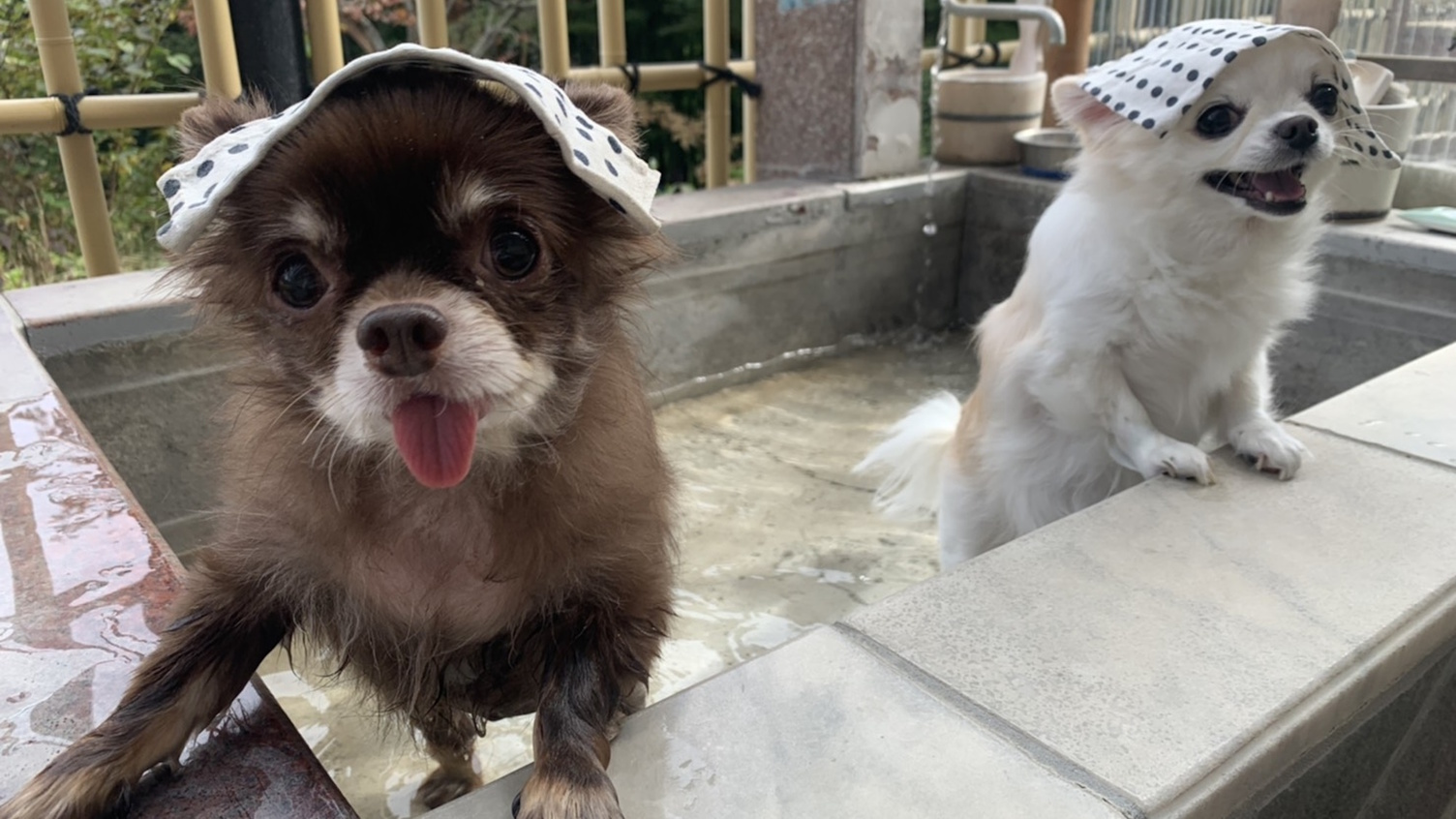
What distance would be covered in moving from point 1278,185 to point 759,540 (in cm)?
A: 151

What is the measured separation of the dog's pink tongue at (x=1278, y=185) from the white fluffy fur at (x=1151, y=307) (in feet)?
0.15

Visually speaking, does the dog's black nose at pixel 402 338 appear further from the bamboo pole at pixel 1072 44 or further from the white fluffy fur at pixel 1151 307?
the bamboo pole at pixel 1072 44

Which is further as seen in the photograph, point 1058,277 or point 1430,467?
point 1058,277

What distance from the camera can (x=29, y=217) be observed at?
442 centimetres

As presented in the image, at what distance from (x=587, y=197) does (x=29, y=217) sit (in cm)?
426

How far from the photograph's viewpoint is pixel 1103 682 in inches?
49.1

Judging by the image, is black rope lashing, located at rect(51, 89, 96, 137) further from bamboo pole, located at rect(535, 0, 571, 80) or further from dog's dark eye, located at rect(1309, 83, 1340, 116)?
dog's dark eye, located at rect(1309, 83, 1340, 116)

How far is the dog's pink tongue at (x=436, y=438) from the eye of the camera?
41.9 inches

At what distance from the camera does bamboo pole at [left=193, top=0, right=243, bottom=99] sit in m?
3.05

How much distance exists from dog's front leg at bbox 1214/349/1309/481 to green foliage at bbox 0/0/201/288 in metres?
3.87

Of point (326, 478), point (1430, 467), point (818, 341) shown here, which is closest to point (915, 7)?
point (818, 341)

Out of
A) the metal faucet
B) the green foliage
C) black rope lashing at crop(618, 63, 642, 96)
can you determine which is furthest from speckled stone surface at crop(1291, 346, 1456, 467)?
the green foliage

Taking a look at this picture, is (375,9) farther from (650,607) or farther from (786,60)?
(650,607)

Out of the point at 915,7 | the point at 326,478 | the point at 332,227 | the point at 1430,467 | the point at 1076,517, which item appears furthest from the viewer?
the point at 915,7
